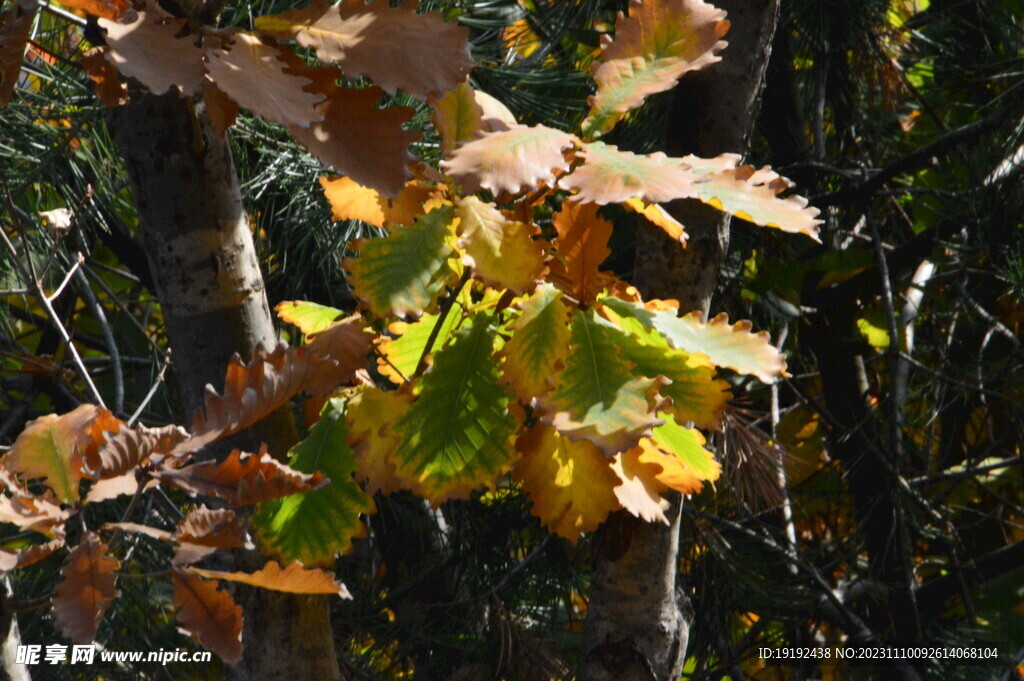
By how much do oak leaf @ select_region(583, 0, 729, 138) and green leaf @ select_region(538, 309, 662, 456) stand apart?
14 cm

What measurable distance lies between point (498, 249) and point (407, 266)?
0.06m

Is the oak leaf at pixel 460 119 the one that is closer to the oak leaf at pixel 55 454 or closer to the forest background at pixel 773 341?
the oak leaf at pixel 55 454

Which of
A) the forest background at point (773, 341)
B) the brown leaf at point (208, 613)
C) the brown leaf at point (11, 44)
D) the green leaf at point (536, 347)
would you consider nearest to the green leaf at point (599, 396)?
the green leaf at point (536, 347)

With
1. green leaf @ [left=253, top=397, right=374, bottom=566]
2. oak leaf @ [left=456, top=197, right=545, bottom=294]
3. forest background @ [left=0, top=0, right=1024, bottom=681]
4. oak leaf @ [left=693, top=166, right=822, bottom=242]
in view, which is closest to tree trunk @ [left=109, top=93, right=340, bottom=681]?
green leaf @ [left=253, top=397, right=374, bottom=566]

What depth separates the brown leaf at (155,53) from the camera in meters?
0.42

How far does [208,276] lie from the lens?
629 mm

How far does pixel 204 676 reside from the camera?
1.64 m

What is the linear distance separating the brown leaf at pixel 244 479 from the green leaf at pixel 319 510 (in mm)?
119

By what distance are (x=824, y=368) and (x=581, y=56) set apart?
80cm

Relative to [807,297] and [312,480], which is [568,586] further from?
[312,480]

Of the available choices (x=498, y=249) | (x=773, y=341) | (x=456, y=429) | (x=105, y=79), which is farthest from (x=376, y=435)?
(x=773, y=341)

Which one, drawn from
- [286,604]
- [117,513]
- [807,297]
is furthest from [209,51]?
[807,297]

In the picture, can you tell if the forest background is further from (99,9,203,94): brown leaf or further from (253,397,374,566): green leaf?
(99,9,203,94): brown leaf

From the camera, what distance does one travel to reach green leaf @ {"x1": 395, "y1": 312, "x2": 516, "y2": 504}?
0.59 meters
